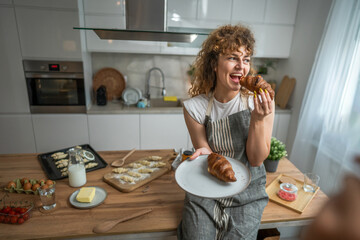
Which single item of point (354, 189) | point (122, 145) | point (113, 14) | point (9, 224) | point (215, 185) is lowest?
point (122, 145)

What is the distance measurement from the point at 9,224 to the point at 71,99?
6.39 ft

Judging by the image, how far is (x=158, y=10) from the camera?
134 cm

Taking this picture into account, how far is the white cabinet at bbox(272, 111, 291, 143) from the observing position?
319cm

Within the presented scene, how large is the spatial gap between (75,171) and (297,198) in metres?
1.33

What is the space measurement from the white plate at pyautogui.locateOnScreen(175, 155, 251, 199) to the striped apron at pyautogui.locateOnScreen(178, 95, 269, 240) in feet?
0.40

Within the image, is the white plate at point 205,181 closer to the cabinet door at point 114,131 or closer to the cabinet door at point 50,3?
the cabinet door at point 114,131

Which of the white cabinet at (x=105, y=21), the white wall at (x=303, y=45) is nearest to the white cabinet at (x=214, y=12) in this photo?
the white cabinet at (x=105, y=21)

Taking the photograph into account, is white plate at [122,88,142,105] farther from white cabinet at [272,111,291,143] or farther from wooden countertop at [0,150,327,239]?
white cabinet at [272,111,291,143]

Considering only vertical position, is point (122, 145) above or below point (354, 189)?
below

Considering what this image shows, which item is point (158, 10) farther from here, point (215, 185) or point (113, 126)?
point (113, 126)

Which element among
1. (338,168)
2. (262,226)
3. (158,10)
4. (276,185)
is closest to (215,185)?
(262,226)

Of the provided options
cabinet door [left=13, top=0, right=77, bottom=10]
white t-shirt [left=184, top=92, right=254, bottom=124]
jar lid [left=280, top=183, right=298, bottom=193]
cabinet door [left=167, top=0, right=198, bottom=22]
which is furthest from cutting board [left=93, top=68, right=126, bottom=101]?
jar lid [left=280, top=183, right=298, bottom=193]

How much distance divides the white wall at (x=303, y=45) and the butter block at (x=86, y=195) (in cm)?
268

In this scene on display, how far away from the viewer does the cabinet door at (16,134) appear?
9.27ft
